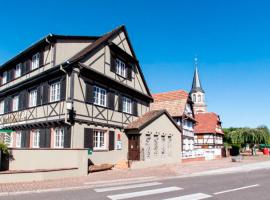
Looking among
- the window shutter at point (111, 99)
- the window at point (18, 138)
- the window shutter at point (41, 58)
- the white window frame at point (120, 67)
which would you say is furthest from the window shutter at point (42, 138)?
the white window frame at point (120, 67)

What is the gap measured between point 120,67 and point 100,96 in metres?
3.91

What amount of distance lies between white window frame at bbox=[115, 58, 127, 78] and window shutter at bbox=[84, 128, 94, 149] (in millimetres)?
6025

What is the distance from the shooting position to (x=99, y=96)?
19250 millimetres

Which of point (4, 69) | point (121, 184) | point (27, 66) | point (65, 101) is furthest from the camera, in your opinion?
point (4, 69)

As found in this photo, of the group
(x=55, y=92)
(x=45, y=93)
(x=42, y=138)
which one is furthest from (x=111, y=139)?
(x=45, y=93)

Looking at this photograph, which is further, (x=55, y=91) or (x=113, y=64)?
(x=113, y=64)

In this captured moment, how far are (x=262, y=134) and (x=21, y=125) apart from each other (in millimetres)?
37806

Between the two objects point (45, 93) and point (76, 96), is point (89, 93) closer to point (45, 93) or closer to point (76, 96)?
point (76, 96)

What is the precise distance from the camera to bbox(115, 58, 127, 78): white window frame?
70.7 ft

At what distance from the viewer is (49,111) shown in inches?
709

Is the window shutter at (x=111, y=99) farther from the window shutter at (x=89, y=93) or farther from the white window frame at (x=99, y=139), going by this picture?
the white window frame at (x=99, y=139)

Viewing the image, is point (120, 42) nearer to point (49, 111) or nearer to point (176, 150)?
point (49, 111)

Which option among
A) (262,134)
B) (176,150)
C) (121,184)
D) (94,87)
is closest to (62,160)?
(121,184)

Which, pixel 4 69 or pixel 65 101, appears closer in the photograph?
pixel 65 101
